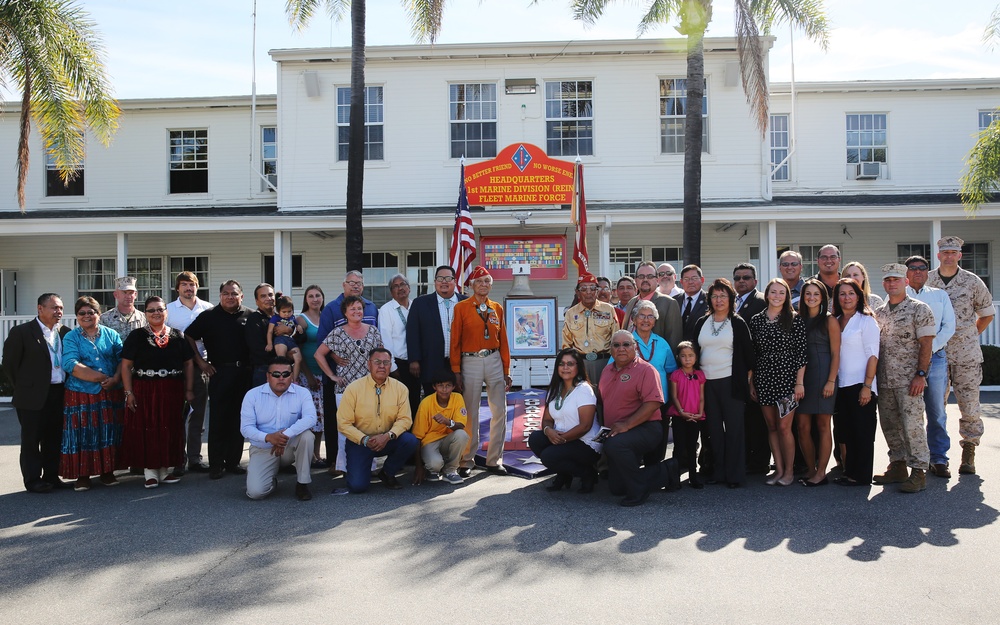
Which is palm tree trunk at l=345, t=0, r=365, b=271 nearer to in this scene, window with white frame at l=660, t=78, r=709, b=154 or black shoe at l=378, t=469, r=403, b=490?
window with white frame at l=660, t=78, r=709, b=154

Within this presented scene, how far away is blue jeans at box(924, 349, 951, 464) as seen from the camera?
702 cm

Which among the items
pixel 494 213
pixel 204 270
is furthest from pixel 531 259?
pixel 204 270

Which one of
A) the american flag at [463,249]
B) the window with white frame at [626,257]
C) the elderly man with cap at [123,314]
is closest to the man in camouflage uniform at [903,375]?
the american flag at [463,249]

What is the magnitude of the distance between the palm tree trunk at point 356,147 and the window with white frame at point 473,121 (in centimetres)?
300

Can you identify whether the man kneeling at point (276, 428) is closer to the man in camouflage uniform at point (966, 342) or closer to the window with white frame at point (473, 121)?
the man in camouflage uniform at point (966, 342)

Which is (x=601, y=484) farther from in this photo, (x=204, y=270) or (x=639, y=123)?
(x=204, y=270)

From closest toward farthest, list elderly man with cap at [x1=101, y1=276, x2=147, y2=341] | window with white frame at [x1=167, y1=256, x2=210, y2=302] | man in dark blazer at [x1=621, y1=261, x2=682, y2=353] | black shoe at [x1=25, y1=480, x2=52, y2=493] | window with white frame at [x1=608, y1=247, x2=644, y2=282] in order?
black shoe at [x1=25, y1=480, x2=52, y2=493]
man in dark blazer at [x1=621, y1=261, x2=682, y2=353]
elderly man with cap at [x1=101, y1=276, x2=147, y2=341]
window with white frame at [x1=608, y1=247, x2=644, y2=282]
window with white frame at [x1=167, y1=256, x2=210, y2=302]

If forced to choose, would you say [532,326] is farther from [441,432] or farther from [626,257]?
[441,432]

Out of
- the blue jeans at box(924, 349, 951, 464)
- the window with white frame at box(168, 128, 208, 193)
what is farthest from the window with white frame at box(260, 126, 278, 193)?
the blue jeans at box(924, 349, 951, 464)

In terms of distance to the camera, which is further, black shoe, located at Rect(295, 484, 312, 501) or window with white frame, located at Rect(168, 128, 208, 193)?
window with white frame, located at Rect(168, 128, 208, 193)

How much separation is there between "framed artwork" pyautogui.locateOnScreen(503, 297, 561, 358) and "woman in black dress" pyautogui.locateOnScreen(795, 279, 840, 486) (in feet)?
23.1

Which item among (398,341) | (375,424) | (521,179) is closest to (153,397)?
(375,424)

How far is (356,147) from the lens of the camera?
1394cm

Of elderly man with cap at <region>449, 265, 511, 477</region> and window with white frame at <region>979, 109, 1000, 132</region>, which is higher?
window with white frame at <region>979, 109, 1000, 132</region>
